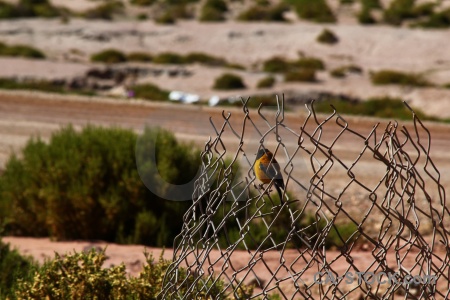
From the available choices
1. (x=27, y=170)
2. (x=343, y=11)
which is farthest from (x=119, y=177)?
(x=343, y=11)

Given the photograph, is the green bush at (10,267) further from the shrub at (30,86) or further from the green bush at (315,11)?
the green bush at (315,11)

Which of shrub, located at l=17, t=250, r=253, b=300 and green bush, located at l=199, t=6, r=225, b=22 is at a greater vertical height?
shrub, located at l=17, t=250, r=253, b=300

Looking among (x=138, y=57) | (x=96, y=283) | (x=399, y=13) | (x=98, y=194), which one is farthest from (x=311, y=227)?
(x=399, y=13)

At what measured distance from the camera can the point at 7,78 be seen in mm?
31266

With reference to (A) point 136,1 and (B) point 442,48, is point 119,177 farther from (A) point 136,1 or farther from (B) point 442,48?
(A) point 136,1

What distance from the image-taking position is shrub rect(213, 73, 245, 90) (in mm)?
31659

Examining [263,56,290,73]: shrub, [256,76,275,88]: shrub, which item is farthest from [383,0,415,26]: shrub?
[256,76,275,88]: shrub

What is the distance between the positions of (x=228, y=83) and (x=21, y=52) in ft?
38.1

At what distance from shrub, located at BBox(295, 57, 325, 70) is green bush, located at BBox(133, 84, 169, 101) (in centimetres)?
1043

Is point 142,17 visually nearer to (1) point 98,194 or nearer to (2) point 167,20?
(2) point 167,20

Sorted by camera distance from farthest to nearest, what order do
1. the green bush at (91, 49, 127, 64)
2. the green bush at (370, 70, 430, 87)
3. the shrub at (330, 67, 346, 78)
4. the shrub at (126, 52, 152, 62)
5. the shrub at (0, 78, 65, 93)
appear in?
the shrub at (126, 52, 152, 62) < the green bush at (91, 49, 127, 64) < the shrub at (330, 67, 346, 78) < the green bush at (370, 70, 430, 87) < the shrub at (0, 78, 65, 93)

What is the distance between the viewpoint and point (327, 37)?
46.2 m

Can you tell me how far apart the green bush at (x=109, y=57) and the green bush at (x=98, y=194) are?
30749mm

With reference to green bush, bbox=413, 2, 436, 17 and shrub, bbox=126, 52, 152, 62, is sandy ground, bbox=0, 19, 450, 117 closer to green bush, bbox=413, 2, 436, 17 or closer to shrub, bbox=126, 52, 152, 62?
shrub, bbox=126, 52, 152, 62
